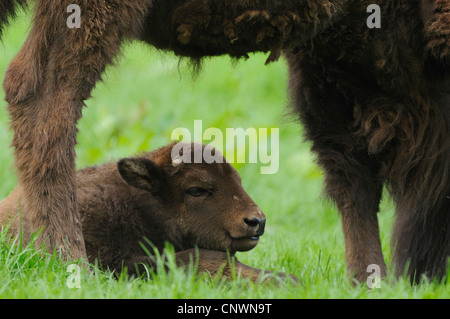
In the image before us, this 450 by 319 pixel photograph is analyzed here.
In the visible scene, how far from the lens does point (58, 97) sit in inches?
164

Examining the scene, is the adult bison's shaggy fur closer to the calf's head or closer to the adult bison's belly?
the calf's head

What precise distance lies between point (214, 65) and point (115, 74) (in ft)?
34.8

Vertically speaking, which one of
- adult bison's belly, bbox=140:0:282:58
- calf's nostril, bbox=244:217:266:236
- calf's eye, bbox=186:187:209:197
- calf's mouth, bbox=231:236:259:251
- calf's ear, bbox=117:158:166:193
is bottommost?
calf's mouth, bbox=231:236:259:251

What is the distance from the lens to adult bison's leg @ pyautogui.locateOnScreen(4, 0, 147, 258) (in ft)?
13.5

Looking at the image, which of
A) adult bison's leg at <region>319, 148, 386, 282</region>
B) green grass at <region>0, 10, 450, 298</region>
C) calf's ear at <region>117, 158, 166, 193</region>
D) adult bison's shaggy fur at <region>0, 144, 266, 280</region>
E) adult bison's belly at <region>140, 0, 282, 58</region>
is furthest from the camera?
adult bison's leg at <region>319, 148, 386, 282</region>

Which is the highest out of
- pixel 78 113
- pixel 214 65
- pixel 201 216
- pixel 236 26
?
pixel 214 65

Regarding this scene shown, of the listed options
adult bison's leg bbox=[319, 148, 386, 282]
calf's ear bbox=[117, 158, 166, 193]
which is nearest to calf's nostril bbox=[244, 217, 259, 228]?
calf's ear bbox=[117, 158, 166, 193]

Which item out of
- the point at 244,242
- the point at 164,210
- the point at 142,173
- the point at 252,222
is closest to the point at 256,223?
the point at 252,222

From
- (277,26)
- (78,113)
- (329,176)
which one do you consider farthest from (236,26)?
(329,176)

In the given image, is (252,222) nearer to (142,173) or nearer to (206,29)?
(142,173)

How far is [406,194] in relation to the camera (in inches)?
206

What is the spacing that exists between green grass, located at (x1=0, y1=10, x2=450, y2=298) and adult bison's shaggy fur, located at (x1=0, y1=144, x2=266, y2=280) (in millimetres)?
383

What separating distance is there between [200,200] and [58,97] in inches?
46.6
